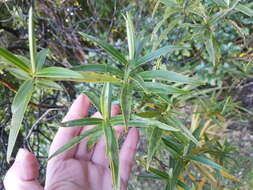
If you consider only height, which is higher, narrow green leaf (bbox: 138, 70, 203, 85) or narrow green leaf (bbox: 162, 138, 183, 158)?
narrow green leaf (bbox: 138, 70, 203, 85)

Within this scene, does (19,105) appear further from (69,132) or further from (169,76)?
(69,132)

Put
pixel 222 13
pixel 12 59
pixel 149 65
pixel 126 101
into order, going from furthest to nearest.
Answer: pixel 149 65
pixel 222 13
pixel 126 101
pixel 12 59

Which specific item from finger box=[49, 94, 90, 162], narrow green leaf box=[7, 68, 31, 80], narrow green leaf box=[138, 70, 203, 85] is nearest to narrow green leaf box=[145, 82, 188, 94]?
narrow green leaf box=[138, 70, 203, 85]

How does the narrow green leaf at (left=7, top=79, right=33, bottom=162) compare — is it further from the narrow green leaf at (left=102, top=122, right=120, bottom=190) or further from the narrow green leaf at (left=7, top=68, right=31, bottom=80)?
the narrow green leaf at (left=102, top=122, right=120, bottom=190)

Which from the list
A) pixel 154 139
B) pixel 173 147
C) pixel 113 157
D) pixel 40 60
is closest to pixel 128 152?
pixel 173 147

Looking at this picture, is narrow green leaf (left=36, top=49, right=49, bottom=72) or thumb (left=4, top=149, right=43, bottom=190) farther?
thumb (left=4, top=149, right=43, bottom=190)

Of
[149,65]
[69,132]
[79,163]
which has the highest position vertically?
[149,65]
